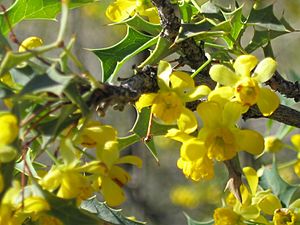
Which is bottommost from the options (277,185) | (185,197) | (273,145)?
(185,197)

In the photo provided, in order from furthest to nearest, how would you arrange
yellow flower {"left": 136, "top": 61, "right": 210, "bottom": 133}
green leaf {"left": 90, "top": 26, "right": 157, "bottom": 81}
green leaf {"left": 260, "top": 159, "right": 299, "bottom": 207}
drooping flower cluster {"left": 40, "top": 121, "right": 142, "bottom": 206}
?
green leaf {"left": 260, "top": 159, "right": 299, "bottom": 207} → green leaf {"left": 90, "top": 26, "right": 157, "bottom": 81} → yellow flower {"left": 136, "top": 61, "right": 210, "bottom": 133} → drooping flower cluster {"left": 40, "top": 121, "right": 142, "bottom": 206}

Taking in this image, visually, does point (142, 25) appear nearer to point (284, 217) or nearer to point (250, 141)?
point (250, 141)

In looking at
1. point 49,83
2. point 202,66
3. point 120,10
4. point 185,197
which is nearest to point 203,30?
point 202,66

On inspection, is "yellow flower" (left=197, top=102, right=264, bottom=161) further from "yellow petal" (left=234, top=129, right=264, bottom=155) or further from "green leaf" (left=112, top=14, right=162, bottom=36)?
"green leaf" (left=112, top=14, right=162, bottom=36)

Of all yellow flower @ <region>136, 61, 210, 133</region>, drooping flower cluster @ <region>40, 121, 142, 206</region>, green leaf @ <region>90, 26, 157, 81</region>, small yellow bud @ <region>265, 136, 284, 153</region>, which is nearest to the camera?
drooping flower cluster @ <region>40, 121, 142, 206</region>

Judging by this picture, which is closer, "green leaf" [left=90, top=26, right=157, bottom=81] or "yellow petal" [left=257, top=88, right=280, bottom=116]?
"yellow petal" [left=257, top=88, right=280, bottom=116]

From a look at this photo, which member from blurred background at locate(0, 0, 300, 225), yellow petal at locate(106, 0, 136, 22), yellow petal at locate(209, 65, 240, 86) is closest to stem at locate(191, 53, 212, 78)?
yellow petal at locate(209, 65, 240, 86)
